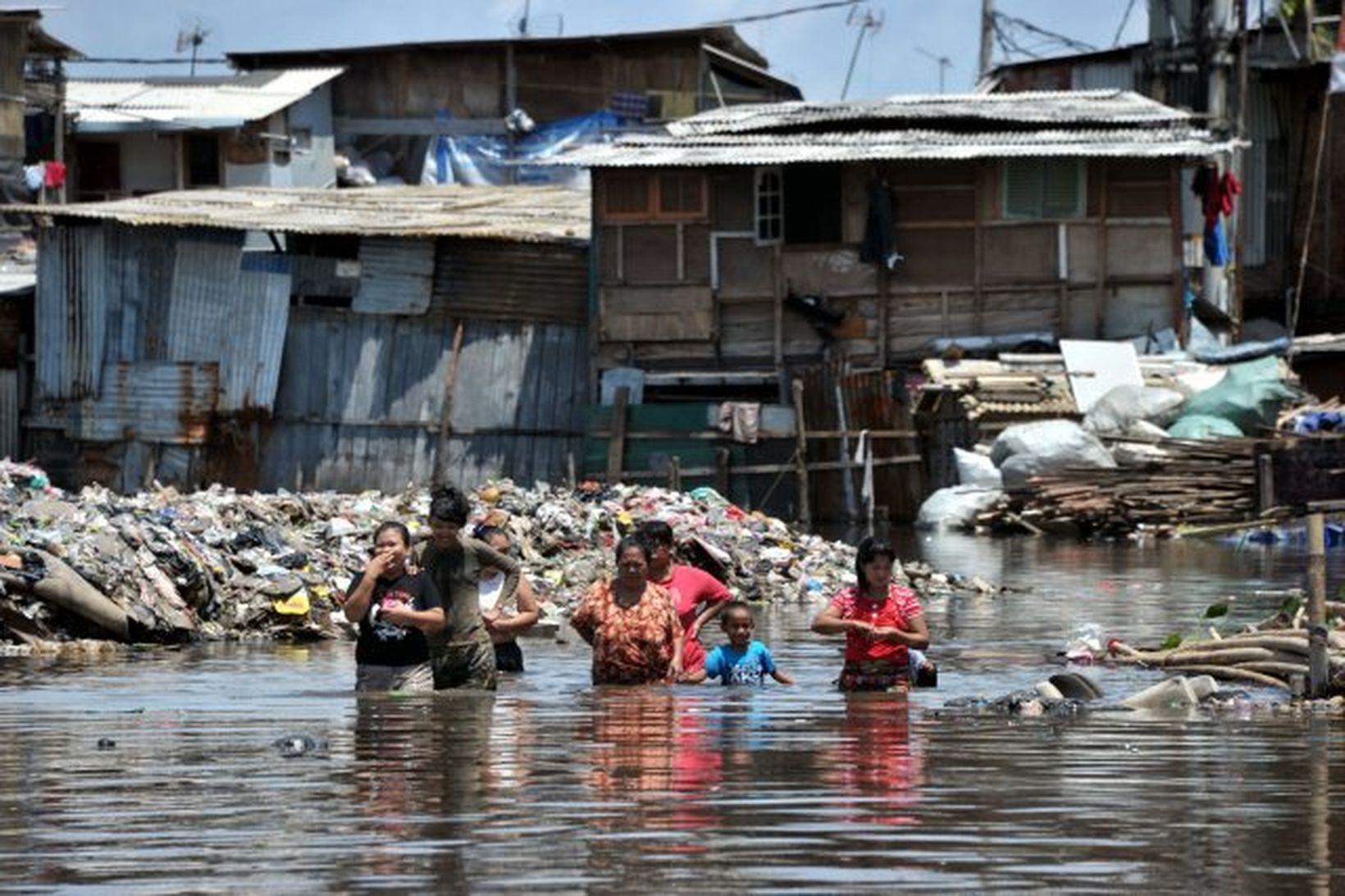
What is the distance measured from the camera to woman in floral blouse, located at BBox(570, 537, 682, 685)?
46.6 ft

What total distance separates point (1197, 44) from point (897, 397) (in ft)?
28.8

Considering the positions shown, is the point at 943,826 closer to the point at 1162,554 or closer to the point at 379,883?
the point at 379,883

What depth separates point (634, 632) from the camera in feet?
46.7

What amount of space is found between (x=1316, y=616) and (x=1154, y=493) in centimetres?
1974

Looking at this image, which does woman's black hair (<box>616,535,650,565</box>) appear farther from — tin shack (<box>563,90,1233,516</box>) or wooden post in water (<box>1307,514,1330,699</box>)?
tin shack (<box>563,90,1233,516</box>)

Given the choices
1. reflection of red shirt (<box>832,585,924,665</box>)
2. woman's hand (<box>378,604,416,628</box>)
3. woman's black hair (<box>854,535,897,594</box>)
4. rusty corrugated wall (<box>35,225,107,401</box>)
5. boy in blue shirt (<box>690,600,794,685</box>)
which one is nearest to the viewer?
woman's hand (<box>378,604,416,628</box>)

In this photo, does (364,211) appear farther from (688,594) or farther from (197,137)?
(688,594)

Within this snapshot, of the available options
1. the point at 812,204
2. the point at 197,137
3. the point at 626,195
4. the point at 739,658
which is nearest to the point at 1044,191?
the point at 812,204

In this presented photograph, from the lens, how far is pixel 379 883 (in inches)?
321

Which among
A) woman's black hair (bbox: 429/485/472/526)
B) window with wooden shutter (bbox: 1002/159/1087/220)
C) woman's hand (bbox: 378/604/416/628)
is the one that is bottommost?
woman's hand (bbox: 378/604/416/628)

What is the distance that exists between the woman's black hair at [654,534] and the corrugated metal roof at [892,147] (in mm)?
21509

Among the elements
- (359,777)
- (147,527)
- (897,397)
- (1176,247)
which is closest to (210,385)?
(897,397)

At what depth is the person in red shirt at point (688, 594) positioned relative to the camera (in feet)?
46.8

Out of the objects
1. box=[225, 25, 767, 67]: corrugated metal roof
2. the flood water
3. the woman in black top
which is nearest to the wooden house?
box=[225, 25, 767, 67]: corrugated metal roof
